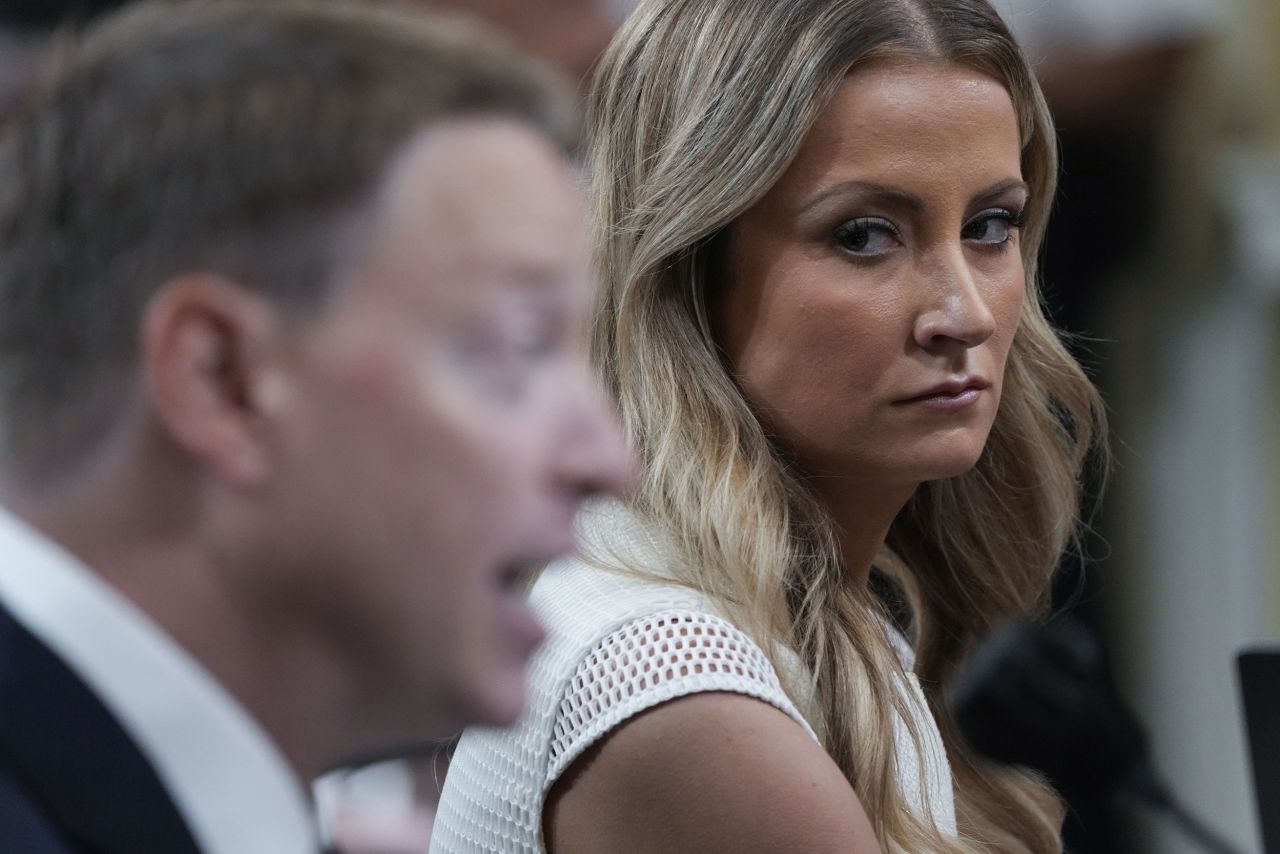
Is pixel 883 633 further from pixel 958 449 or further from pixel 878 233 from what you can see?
pixel 878 233

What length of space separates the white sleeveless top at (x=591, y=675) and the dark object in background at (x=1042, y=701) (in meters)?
0.20

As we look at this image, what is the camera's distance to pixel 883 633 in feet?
7.16

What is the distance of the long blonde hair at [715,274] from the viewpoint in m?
1.96

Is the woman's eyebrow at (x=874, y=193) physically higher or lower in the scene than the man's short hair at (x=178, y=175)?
lower

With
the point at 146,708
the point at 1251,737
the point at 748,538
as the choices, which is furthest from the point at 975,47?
the point at 146,708

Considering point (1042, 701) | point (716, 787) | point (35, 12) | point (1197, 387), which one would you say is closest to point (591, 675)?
point (716, 787)

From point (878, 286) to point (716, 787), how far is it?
0.59 metres

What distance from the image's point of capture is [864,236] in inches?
78.7

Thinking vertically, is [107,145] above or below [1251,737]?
above

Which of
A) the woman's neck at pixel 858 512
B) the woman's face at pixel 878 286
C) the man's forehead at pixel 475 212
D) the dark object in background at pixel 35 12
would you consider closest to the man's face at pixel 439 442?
the man's forehead at pixel 475 212

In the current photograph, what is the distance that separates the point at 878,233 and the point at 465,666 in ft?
3.61

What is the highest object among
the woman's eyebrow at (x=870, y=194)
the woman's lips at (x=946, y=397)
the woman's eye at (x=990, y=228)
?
the woman's eyebrow at (x=870, y=194)

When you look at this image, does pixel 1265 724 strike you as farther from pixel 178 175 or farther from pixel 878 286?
pixel 178 175

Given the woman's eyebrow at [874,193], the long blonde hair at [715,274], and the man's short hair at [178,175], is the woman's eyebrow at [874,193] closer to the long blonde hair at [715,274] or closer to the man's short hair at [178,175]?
the long blonde hair at [715,274]
